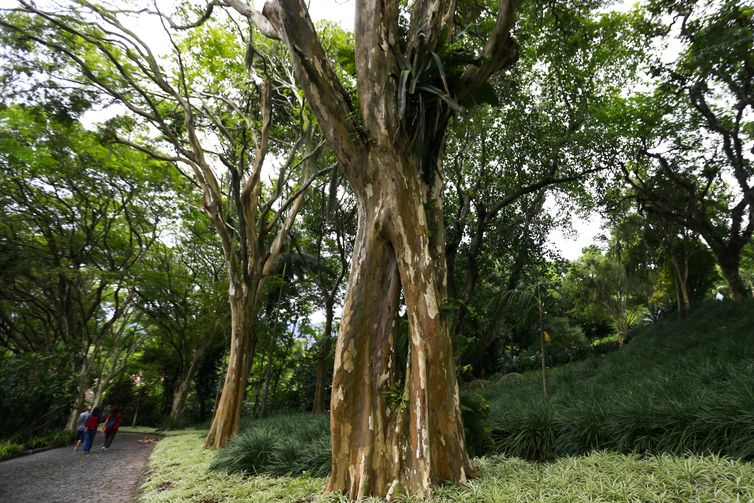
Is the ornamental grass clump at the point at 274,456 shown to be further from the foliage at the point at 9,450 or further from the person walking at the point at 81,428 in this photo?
the person walking at the point at 81,428

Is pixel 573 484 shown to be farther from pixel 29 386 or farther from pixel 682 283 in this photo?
pixel 682 283

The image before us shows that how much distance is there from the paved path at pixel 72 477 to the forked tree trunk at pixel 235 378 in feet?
4.73

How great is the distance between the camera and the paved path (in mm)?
5160

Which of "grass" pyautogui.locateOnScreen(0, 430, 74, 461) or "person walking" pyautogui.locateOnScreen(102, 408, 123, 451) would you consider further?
"person walking" pyautogui.locateOnScreen(102, 408, 123, 451)

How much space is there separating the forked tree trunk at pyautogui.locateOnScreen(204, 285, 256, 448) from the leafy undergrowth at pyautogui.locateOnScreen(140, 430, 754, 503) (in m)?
3.45

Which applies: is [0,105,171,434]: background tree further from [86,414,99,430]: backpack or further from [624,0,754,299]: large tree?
[624,0,754,299]: large tree

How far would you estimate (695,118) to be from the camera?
10477 millimetres

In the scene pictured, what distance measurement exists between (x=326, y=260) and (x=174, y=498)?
13.1 metres

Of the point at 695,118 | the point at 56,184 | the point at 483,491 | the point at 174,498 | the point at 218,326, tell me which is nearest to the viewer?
the point at 483,491

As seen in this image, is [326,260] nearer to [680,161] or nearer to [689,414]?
[680,161]

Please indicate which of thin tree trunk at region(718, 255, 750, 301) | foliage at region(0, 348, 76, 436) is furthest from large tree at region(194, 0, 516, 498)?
thin tree trunk at region(718, 255, 750, 301)

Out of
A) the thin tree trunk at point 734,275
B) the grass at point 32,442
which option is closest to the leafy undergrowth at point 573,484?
the grass at point 32,442

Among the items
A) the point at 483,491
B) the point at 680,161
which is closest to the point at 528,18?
the point at 680,161

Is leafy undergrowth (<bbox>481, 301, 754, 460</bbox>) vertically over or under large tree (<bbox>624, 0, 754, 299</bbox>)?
under
